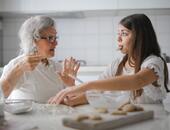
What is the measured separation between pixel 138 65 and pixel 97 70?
1.38m

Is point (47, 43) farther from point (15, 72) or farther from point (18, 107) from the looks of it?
point (18, 107)

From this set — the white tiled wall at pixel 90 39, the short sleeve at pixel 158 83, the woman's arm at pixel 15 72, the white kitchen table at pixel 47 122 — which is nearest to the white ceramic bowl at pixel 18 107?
the white kitchen table at pixel 47 122

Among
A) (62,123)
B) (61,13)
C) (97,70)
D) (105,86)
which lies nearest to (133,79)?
(105,86)

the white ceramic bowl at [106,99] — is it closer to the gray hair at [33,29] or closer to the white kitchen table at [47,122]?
the white kitchen table at [47,122]

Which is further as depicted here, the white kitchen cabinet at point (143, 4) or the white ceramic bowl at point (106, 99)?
the white kitchen cabinet at point (143, 4)

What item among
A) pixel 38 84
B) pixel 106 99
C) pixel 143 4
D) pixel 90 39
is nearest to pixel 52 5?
pixel 90 39

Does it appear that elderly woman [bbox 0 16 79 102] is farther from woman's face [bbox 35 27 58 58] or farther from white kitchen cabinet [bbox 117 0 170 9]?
white kitchen cabinet [bbox 117 0 170 9]

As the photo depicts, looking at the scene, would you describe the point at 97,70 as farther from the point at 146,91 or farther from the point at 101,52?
the point at 146,91

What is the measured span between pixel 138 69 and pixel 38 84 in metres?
0.60

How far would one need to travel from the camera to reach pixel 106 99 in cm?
130

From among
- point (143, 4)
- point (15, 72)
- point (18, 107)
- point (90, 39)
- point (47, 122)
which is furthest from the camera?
point (90, 39)

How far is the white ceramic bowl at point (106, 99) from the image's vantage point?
129cm

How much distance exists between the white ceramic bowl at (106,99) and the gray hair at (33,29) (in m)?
0.64

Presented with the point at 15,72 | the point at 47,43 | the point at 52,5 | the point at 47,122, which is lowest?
the point at 47,122
